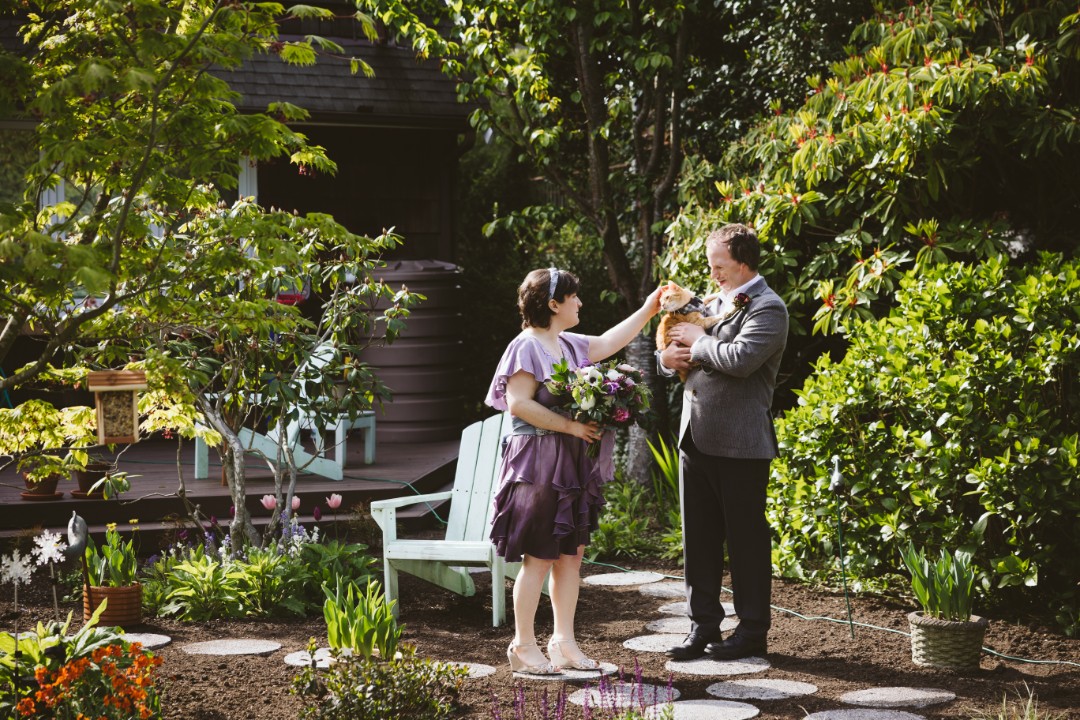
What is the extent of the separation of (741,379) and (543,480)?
3.06ft

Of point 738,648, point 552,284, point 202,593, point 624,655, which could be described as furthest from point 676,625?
point 202,593

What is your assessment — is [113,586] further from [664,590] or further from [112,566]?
[664,590]

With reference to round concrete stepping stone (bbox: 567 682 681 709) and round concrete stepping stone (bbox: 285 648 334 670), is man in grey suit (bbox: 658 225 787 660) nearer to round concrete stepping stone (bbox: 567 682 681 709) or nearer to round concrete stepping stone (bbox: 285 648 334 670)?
round concrete stepping stone (bbox: 567 682 681 709)

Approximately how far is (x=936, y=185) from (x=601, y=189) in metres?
3.21

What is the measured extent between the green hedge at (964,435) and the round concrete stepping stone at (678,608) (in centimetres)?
61

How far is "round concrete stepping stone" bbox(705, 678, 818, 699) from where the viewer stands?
417 centimetres

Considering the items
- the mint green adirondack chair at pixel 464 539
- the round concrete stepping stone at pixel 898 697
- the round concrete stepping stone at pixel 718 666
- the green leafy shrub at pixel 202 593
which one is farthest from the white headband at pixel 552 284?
the green leafy shrub at pixel 202 593

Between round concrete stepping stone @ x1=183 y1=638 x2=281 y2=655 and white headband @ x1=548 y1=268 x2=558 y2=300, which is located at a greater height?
white headband @ x1=548 y1=268 x2=558 y2=300

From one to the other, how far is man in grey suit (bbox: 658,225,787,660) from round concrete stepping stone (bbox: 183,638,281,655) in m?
1.77

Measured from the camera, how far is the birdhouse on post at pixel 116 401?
15.1 feet

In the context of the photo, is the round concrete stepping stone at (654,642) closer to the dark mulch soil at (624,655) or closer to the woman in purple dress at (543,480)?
the dark mulch soil at (624,655)

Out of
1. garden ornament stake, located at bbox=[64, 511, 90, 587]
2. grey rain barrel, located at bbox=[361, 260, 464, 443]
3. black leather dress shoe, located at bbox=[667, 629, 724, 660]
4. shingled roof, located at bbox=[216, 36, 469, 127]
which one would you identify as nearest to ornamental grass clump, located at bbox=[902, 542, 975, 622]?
black leather dress shoe, located at bbox=[667, 629, 724, 660]

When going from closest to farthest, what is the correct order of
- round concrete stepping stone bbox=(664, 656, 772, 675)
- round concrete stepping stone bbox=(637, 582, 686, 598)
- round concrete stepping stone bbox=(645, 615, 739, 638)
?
1. round concrete stepping stone bbox=(664, 656, 772, 675)
2. round concrete stepping stone bbox=(645, 615, 739, 638)
3. round concrete stepping stone bbox=(637, 582, 686, 598)

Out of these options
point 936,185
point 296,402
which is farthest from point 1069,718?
point 296,402
